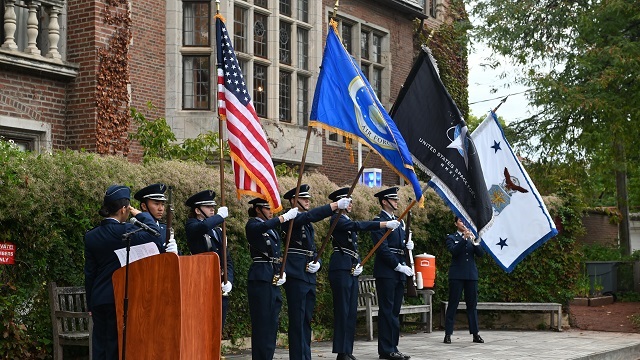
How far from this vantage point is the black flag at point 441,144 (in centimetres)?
1196

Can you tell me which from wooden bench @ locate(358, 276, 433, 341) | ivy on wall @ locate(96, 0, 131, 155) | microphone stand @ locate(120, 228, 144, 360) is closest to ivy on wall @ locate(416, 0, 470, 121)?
wooden bench @ locate(358, 276, 433, 341)

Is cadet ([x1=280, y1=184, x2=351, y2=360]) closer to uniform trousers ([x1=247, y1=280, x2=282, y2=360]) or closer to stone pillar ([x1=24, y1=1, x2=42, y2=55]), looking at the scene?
uniform trousers ([x1=247, y1=280, x2=282, y2=360])

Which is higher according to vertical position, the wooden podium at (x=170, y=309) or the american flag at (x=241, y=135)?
the american flag at (x=241, y=135)

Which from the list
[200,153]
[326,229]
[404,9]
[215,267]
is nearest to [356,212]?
[326,229]

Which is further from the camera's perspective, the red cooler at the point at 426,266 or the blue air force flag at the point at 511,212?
the red cooler at the point at 426,266

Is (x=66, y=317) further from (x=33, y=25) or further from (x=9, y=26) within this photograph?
(x=33, y=25)

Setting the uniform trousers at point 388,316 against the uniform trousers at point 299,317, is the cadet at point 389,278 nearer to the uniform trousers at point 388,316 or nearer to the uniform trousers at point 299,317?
the uniform trousers at point 388,316

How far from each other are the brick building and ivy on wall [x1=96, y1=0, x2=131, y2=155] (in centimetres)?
2

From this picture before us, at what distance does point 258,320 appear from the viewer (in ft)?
34.4

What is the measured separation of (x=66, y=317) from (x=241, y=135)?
8.56 feet

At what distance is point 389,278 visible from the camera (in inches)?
503

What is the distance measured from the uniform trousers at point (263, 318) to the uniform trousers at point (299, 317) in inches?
13.9

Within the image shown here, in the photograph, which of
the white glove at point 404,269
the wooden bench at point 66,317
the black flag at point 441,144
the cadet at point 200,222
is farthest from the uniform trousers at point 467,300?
the wooden bench at point 66,317

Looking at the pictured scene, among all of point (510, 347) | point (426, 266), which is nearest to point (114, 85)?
point (426, 266)
